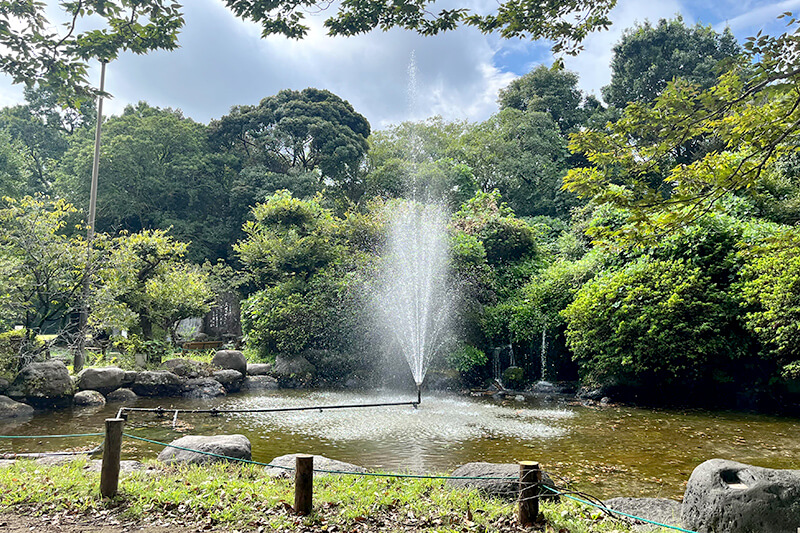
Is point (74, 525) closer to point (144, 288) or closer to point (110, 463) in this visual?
point (110, 463)

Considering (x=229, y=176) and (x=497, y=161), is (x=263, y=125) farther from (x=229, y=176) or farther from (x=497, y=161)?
(x=497, y=161)

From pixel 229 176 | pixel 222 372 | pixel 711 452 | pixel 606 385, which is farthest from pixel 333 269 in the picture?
pixel 229 176

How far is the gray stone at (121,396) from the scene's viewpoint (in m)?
11.3

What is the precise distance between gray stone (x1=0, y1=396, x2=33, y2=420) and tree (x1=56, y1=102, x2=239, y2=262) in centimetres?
1630

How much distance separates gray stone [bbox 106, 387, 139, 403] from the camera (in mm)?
11281

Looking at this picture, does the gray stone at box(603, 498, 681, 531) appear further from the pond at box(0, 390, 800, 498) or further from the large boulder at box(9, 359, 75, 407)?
the large boulder at box(9, 359, 75, 407)

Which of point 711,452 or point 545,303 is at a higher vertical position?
point 545,303

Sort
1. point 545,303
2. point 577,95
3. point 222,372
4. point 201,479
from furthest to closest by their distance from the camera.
→ 1. point 577,95
2. point 545,303
3. point 222,372
4. point 201,479

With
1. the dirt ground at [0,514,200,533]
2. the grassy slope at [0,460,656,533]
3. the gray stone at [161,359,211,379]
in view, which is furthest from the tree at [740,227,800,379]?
the gray stone at [161,359,211,379]

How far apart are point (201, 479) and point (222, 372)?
29.5 ft

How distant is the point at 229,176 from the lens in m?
27.8

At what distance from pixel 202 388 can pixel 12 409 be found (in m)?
3.98

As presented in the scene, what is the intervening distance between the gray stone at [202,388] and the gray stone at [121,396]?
1.19m

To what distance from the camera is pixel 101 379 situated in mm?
11266
